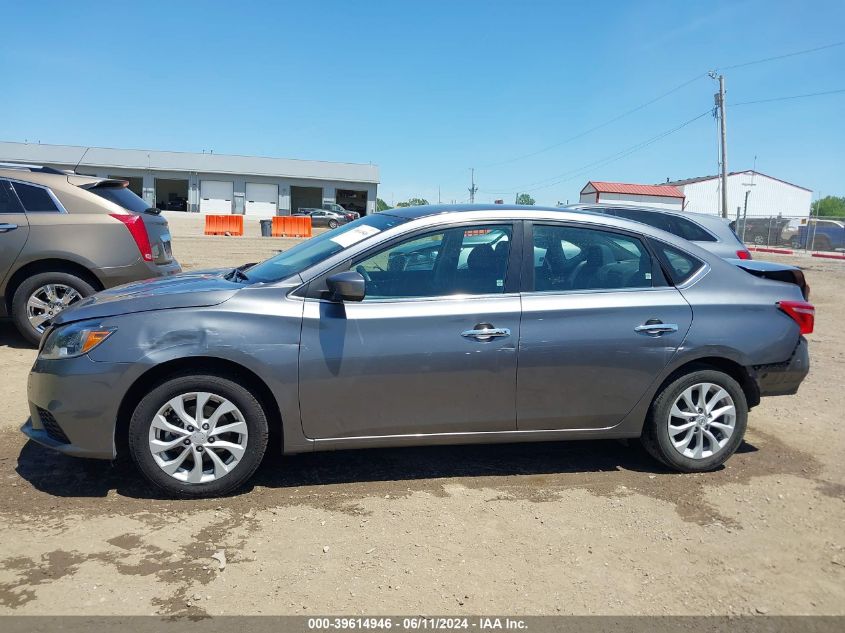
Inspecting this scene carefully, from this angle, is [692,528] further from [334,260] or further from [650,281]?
[334,260]

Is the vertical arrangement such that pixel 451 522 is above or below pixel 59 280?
below

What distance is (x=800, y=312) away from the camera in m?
4.56

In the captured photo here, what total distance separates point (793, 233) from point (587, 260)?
124 feet

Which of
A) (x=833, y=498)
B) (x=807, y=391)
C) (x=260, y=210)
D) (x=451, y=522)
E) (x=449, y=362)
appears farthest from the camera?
(x=260, y=210)

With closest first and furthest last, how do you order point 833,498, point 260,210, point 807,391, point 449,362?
1. point 449,362
2. point 833,498
3. point 807,391
4. point 260,210

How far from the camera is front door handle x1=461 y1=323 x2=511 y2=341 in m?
3.96

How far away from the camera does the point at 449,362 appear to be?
3.93 metres

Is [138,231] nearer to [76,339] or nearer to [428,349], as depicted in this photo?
[76,339]

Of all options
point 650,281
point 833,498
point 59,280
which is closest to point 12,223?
point 59,280

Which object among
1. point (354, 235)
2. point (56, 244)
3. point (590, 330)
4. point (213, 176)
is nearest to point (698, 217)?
point (590, 330)

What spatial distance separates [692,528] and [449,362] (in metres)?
1.67

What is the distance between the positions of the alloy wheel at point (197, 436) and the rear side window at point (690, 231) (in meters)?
7.10

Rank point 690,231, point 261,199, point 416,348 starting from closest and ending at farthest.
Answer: point 416,348, point 690,231, point 261,199

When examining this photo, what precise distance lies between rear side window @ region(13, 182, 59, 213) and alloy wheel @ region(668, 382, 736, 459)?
6359 millimetres
